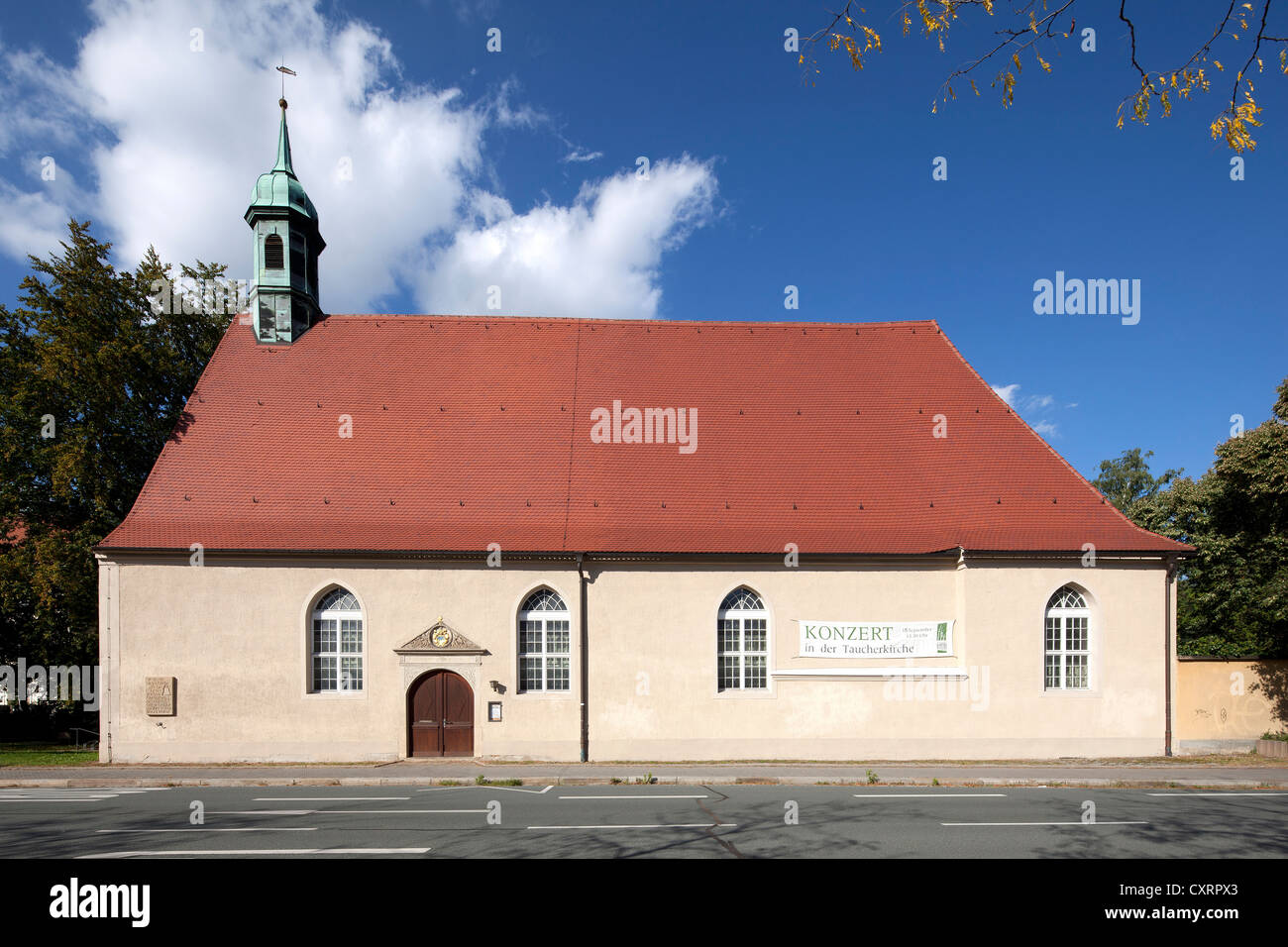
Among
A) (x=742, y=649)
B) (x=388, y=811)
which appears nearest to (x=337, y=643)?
(x=388, y=811)

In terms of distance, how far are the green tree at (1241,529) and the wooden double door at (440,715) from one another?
1902cm

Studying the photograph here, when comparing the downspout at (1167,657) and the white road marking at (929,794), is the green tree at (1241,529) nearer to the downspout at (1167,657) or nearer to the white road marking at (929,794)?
the downspout at (1167,657)

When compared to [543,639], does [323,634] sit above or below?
above

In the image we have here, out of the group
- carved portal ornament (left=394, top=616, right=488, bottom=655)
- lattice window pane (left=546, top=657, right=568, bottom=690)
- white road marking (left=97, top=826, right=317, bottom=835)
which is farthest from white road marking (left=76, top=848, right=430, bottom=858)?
lattice window pane (left=546, top=657, right=568, bottom=690)

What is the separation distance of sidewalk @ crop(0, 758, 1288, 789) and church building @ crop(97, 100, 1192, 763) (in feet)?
2.23

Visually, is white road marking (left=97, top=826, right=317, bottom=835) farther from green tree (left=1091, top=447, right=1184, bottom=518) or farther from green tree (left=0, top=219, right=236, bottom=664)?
green tree (left=1091, top=447, right=1184, bottom=518)

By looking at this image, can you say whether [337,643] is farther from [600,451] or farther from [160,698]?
[600,451]

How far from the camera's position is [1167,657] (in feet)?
59.0

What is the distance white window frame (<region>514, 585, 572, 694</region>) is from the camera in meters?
17.5

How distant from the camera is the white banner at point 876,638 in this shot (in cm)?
1772

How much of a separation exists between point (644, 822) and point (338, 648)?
10.2 metres

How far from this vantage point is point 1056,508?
18.5 meters
